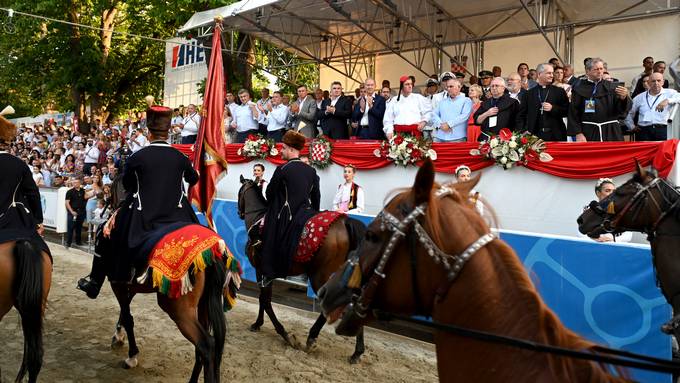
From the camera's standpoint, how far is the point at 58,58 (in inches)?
965

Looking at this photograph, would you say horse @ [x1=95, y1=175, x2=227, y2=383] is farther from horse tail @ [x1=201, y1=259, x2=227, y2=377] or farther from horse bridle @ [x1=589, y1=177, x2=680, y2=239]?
horse bridle @ [x1=589, y1=177, x2=680, y2=239]

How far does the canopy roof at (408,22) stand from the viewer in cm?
1293

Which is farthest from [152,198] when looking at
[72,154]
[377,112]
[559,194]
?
[72,154]

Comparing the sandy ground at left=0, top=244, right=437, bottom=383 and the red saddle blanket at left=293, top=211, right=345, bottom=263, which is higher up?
the red saddle blanket at left=293, top=211, right=345, bottom=263

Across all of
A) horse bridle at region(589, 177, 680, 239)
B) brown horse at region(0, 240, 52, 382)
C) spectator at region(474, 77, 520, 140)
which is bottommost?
brown horse at region(0, 240, 52, 382)

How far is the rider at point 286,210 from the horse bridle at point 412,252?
417cm

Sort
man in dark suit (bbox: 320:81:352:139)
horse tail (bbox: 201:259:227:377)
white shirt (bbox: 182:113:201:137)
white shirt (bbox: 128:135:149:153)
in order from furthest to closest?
white shirt (bbox: 128:135:149:153), white shirt (bbox: 182:113:201:137), man in dark suit (bbox: 320:81:352:139), horse tail (bbox: 201:259:227:377)

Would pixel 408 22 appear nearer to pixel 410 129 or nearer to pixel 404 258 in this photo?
pixel 410 129

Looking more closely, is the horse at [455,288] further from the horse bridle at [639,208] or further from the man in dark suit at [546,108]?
the man in dark suit at [546,108]

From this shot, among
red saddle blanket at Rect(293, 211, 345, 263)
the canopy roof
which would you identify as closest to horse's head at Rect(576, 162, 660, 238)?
red saddle blanket at Rect(293, 211, 345, 263)

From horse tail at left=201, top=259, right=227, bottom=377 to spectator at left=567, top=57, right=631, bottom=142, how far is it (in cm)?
602

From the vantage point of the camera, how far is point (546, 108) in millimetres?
8352

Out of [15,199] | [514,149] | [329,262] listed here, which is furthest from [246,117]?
[15,199]

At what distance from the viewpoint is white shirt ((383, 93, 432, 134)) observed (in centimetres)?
1020
